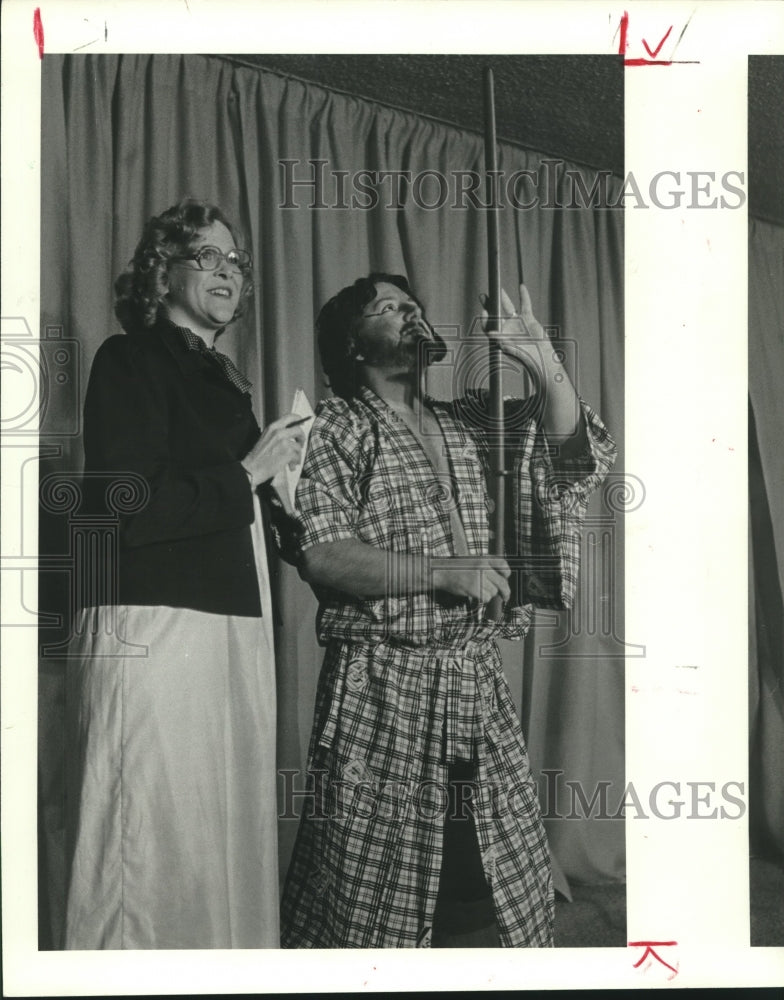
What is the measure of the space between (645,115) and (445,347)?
55 centimetres

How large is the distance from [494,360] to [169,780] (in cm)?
92

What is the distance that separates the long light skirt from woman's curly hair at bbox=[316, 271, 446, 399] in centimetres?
43

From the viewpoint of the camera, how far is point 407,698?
5.11 ft

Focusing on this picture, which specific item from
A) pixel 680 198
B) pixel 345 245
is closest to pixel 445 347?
pixel 345 245

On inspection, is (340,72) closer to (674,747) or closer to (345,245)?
(345,245)

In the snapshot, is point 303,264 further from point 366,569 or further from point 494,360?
point 366,569

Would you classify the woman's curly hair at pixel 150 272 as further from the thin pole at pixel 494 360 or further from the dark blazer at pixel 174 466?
the thin pole at pixel 494 360

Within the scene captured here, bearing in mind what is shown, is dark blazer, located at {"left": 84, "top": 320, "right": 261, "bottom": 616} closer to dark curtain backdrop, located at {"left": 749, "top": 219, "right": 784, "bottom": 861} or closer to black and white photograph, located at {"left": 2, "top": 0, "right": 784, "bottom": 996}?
black and white photograph, located at {"left": 2, "top": 0, "right": 784, "bottom": 996}

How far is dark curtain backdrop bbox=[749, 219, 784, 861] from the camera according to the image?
1629 mm

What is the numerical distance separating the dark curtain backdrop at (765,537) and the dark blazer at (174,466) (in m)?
0.89

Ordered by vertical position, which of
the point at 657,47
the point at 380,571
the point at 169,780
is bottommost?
the point at 169,780

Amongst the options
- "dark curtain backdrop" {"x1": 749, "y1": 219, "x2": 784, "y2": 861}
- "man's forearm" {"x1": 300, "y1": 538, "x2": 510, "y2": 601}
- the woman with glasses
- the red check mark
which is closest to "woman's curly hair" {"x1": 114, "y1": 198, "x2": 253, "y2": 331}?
the woman with glasses

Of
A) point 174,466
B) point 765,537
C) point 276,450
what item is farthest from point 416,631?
point 765,537

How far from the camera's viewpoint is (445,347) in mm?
1597
